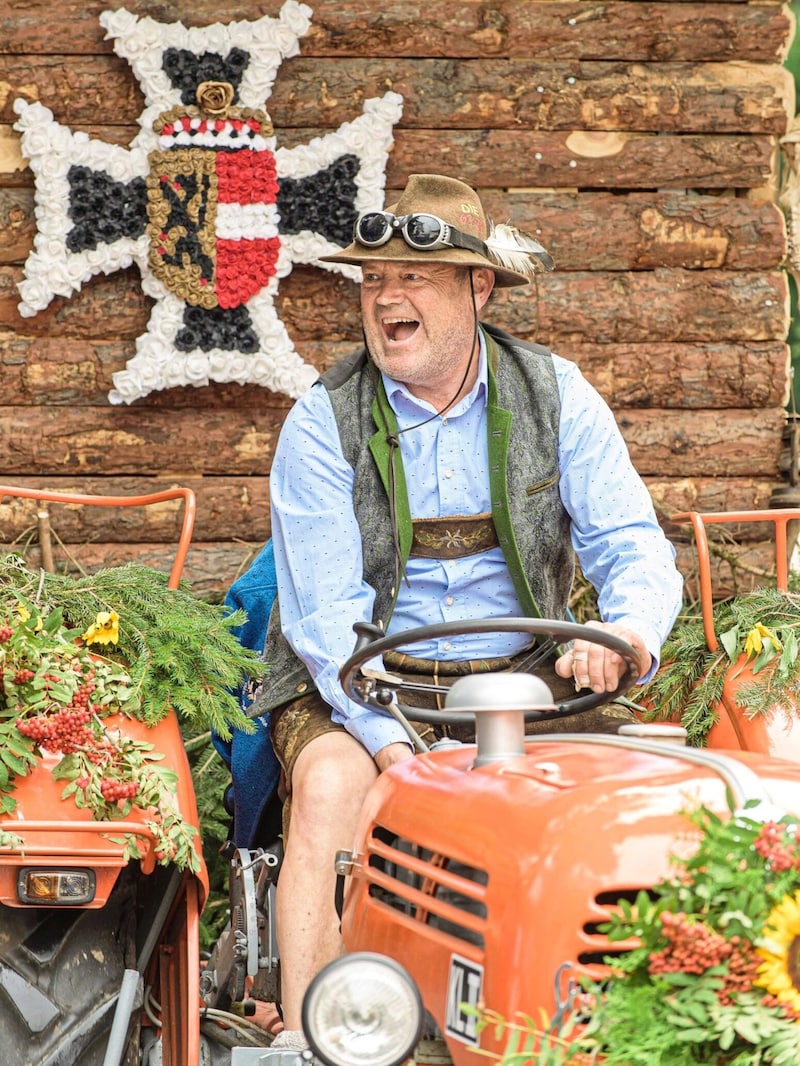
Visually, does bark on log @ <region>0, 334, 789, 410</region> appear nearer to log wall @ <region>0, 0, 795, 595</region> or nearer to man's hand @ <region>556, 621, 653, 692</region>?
log wall @ <region>0, 0, 795, 595</region>

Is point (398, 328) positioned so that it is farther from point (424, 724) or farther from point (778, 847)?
point (778, 847)

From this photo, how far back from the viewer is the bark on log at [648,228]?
16.5 feet

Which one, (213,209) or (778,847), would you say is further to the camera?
(213,209)

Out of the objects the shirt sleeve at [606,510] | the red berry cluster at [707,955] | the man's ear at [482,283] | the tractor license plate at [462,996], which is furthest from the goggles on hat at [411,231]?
the red berry cluster at [707,955]

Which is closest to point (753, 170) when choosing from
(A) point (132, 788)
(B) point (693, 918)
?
(A) point (132, 788)

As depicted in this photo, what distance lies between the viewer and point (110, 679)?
9.71 ft

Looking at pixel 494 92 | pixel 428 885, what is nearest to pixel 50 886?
pixel 428 885

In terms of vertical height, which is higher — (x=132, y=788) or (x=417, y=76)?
(x=417, y=76)

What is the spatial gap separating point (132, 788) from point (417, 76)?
3.05 meters

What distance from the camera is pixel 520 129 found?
5.01 metres

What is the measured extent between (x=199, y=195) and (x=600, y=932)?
353 centimetres

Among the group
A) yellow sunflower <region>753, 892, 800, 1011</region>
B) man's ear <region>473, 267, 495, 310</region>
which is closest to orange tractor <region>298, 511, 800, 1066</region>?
yellow sunflower <region>753, 892, 800, 1011</region>

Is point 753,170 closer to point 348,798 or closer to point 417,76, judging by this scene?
point 417,76

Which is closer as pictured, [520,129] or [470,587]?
[470,587]
